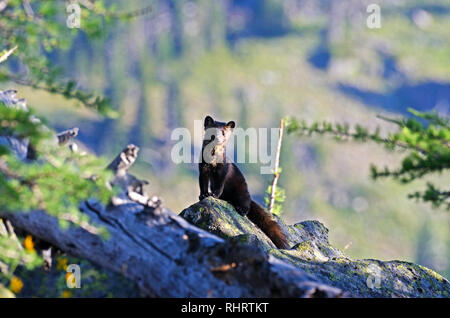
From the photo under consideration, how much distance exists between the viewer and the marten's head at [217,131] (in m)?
15.9

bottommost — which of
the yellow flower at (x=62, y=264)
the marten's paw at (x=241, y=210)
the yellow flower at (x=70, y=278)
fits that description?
the yellow flower at (x=70, y=278)

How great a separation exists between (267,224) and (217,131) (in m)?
2.62

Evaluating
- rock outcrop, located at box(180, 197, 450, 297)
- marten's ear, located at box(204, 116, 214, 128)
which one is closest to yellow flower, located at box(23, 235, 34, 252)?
rock outcrop, located at box(180, 197, 450, 297)

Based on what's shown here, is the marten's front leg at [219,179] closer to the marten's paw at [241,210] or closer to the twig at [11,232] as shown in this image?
the marten's paw at [241,210]

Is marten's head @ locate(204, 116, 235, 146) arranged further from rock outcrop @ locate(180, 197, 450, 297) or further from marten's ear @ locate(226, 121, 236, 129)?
rock outcrop @ locate(180, 197, 450, 297)

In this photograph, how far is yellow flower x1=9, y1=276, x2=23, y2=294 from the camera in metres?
10.1

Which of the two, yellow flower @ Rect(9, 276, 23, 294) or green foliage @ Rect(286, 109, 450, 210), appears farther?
yellow flower @ Rect(9, 276, 23, 294)

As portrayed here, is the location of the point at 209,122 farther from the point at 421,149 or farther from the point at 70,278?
the point at 421,149

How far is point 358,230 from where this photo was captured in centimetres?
19725

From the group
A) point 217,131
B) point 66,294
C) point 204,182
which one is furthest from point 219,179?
point 66,294

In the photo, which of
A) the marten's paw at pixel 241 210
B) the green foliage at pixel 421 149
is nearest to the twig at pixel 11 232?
the green foliage at pixel 421 149

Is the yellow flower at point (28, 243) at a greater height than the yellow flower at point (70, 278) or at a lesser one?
greater

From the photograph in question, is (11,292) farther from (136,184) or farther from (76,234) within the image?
(136,184)
